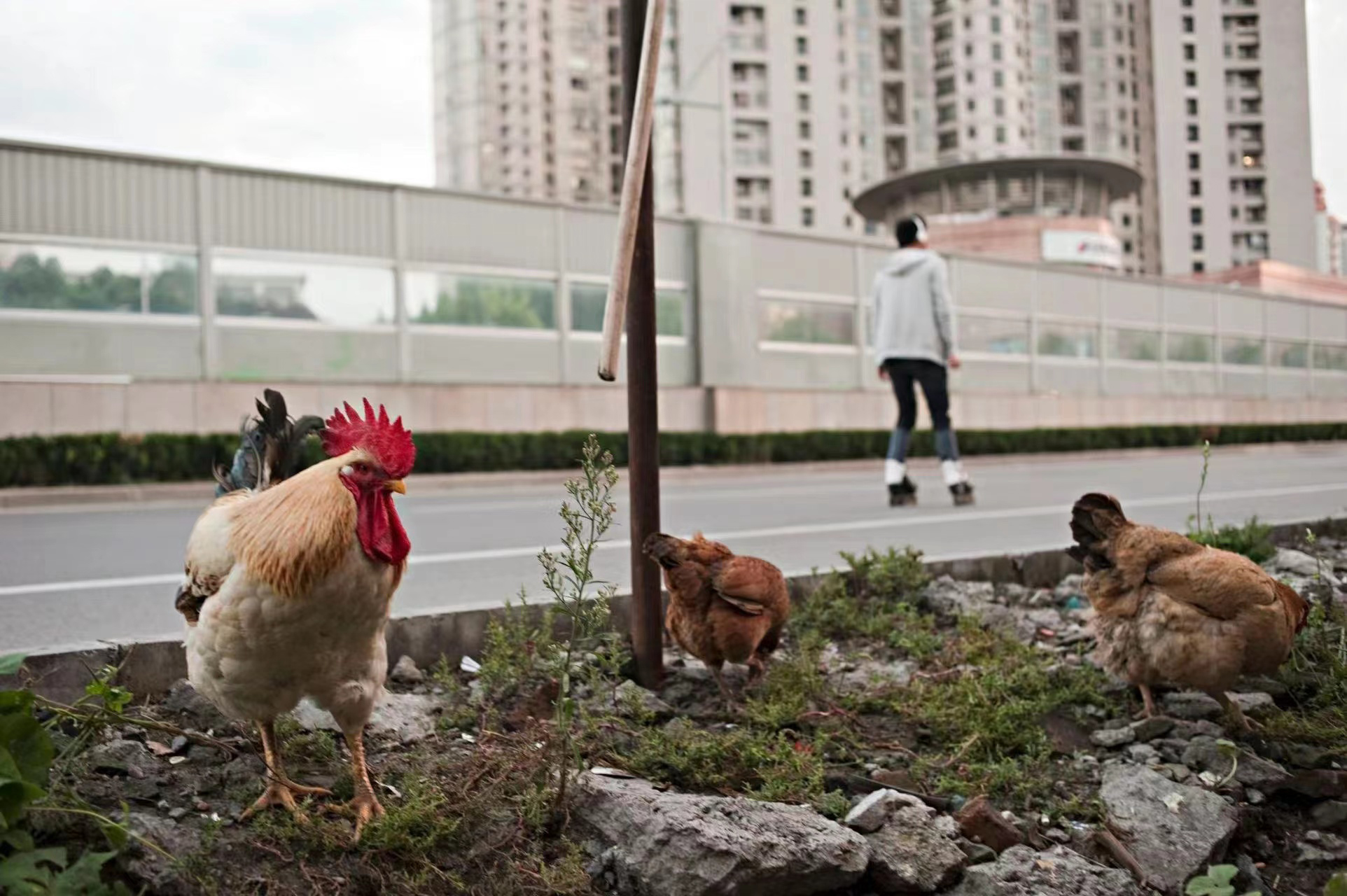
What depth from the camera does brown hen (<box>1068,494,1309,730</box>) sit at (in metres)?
3.57

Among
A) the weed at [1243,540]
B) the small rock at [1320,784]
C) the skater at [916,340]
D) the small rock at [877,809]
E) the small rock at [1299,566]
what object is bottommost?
the small rock at [1320,784]

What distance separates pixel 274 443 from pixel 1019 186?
72.0m

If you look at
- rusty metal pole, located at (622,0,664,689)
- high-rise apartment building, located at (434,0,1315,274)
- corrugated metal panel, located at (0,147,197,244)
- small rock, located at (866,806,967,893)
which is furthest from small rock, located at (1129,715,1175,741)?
high-rise apartment building, located at (434,0,1315,274)

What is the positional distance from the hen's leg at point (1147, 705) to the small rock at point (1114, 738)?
122 millimetres

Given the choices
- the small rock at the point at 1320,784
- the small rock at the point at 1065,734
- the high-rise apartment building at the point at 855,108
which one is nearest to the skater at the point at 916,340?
the small rock at the point at 1065,734

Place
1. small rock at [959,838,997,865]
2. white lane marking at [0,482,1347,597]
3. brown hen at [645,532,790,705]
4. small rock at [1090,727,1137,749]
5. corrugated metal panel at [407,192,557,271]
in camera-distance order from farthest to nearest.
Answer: corrugated metal panel at [407,192,557,271] → white lane marking at [0,482,1347,597] → brown hen at [645,532,790,705] → small rock at [1090,727,1137,749] → small rock at [959,838,997,865]

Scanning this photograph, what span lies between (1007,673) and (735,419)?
71.2ft

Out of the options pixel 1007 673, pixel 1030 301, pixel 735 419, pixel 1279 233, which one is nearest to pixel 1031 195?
pixel 1279 233

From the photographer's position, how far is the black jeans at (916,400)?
1031cm

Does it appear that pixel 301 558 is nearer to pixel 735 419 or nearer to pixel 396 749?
pixel 396 749

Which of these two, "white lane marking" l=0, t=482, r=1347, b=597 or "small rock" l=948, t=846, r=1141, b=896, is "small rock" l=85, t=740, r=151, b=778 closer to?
"small rock" l=948, t=846, r=1141, b=896

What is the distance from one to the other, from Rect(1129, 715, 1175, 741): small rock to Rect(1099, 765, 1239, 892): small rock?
0.44 m

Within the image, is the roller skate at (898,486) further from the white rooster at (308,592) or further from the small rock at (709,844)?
the white rooster at (308,592)

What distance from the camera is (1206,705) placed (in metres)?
3.88
